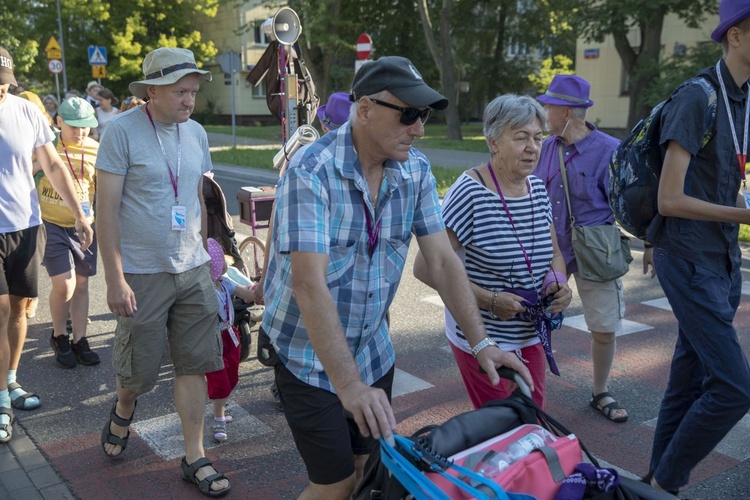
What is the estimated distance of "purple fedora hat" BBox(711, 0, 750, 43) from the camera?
107 inches

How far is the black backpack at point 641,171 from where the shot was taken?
301 cm

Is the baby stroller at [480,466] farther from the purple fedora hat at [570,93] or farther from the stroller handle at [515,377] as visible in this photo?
the purple fedora hat at [570,93]

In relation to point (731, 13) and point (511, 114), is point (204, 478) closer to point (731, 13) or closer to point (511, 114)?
point (511, 114)

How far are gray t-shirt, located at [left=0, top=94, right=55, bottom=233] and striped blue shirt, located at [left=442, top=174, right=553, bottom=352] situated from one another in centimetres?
254

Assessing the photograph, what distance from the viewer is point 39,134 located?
171 inches

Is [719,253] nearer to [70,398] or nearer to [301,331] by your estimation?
[301,331]

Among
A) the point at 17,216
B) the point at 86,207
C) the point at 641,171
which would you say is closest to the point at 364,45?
the point at 86,207

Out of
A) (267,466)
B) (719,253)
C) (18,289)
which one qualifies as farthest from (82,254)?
(719,253)

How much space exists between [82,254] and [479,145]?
2046cm

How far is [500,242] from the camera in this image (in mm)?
3172

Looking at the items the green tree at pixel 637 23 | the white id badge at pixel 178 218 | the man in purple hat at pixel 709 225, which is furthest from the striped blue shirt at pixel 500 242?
the green tree at pixel 637 23

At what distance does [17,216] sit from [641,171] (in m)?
3.37

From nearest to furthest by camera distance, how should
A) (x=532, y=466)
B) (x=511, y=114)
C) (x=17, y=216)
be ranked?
1. (x=532, y=466)
2. (x=511, y=114)
3. (x=17, y=216)

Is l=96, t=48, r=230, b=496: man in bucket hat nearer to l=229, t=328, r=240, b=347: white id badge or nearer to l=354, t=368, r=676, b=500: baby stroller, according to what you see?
l=229, t=328, r=240, b=347: white id badge
